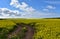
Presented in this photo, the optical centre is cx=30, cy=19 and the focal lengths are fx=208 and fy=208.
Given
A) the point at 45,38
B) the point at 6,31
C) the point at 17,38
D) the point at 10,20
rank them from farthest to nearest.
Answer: the point at 10,20 < the point at 6,31 < the point at 17,38 < the point at 45,38

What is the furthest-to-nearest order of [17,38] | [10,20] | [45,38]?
[10,20]
[17,38]
[45,38]

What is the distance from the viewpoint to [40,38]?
18953mm

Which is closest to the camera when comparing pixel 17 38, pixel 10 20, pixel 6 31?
pixel 17 38

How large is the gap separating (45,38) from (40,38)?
0.60 metres

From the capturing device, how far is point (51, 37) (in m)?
18.8

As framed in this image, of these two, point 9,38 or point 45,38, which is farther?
point 9,38

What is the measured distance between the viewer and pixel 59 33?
21062 millimetres

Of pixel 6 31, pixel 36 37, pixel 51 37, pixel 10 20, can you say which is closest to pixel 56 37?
pixel 51 37

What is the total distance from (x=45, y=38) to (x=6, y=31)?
642cm

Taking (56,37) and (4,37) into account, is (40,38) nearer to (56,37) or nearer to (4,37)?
(56,37)

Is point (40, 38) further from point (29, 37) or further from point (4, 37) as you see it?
point (4, 37)

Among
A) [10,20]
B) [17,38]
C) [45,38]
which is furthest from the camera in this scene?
[10,20]

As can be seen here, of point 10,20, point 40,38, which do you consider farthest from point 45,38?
point 10,20

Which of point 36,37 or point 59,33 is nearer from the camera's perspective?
point 36,37
